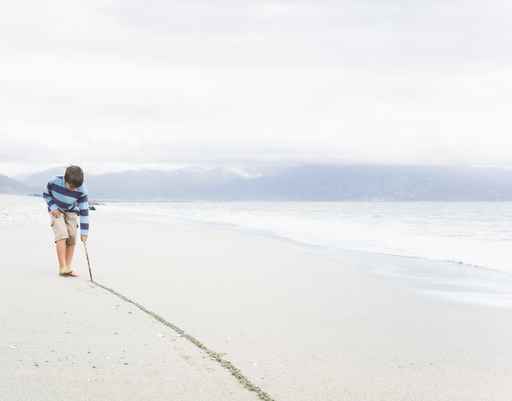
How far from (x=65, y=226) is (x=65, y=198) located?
483mm

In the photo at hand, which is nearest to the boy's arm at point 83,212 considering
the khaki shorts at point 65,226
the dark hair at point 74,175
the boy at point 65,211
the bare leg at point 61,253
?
the boy at point 65,211

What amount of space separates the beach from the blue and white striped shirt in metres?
1.08

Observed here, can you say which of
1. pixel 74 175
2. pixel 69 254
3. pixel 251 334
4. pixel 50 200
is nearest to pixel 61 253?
pixel 69 254

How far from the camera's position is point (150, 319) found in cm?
674

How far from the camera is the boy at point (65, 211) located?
10234 mm

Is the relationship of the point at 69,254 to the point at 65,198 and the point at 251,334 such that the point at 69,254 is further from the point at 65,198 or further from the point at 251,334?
the point at 251,334

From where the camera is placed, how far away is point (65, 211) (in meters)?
10.5

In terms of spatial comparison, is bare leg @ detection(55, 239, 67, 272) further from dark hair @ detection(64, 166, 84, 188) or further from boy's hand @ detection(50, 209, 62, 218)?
dark hair @ detection(64, 166, 84, 188)

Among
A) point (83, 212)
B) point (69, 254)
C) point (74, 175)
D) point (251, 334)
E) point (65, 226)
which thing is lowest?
point (251, 334)

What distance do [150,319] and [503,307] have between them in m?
4.92

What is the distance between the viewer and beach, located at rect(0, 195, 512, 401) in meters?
4.49

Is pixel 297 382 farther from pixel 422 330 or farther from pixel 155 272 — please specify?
pixel 155 272

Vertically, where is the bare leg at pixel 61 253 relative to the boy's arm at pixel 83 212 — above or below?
below

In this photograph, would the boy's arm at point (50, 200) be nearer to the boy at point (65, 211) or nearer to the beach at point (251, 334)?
the boy at point (65, 211)
